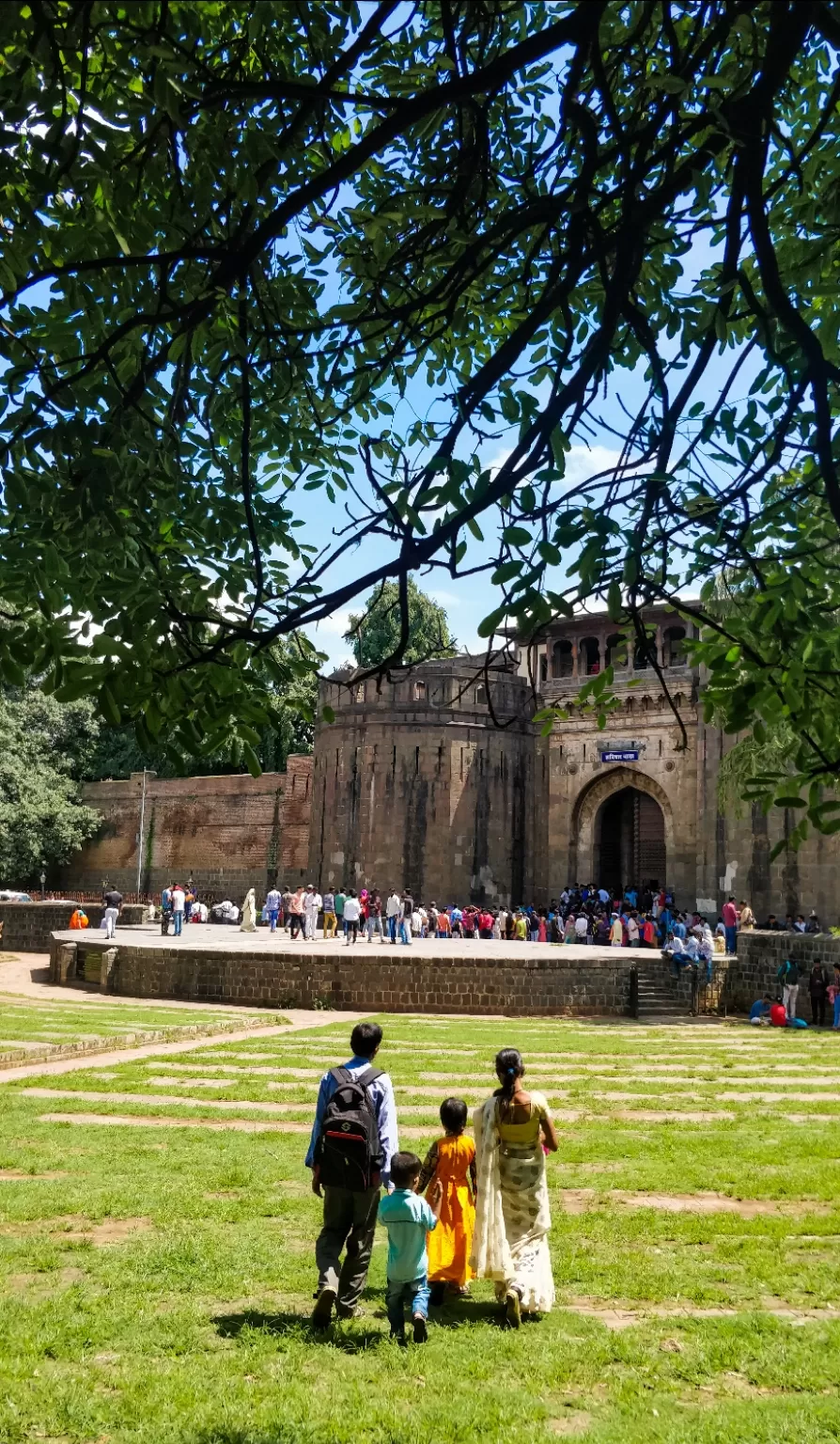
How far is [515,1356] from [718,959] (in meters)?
17.5

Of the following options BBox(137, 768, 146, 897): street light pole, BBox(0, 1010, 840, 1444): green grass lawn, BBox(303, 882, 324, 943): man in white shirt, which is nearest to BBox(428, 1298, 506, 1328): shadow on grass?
BBox(0, 1010, 840, 1444): green grass lawn

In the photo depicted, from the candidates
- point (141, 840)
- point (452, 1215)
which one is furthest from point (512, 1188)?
point (141, 840)

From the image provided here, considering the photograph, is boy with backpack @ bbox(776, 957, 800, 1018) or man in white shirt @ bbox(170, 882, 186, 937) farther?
man in white shirt @ bbox(170, 882, 186, 937)

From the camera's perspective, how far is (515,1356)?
448 centimetres

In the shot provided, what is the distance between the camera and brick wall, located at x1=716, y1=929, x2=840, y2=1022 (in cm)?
1961

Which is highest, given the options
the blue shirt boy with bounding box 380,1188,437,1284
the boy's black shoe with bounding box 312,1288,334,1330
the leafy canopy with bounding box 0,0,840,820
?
the leafy canopy with bounding box 0,0,840,820

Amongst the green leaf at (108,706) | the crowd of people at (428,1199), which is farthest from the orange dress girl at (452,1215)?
the green leaf at (108,706)

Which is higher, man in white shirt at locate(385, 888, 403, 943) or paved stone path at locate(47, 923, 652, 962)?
man in white shirt at locate(385, 888, 403, 943)

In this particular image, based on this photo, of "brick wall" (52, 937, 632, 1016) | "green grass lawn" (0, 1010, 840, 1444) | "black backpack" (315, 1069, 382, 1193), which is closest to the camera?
"green grass lawn" (0, 1010, 840, 1444)

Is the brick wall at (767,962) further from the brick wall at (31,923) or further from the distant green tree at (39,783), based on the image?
the distant green tree at (39,783)

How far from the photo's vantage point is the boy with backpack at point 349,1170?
4.93 m

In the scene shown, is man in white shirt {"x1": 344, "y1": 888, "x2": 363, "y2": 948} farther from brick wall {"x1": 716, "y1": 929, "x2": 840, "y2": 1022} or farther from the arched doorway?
the arched doorway

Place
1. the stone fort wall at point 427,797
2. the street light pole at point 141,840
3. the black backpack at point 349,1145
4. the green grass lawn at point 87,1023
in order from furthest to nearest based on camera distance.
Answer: the street light pole at point 141,840 → the stone fort wall at point 427,797 → the green grass lawn at point 87,1023 → the black backpack at point 349,1145

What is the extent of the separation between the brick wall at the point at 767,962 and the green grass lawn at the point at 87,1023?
29.5 ft
